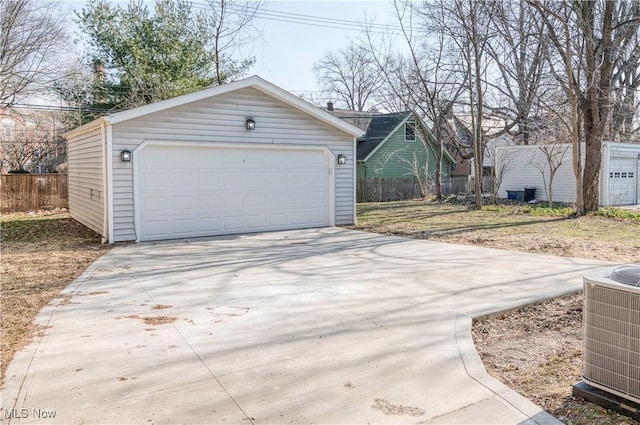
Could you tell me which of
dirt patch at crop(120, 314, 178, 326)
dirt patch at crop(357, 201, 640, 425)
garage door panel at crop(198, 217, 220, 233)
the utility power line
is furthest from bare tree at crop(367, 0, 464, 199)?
dirt patch at crop(120, 314, 178, 326)

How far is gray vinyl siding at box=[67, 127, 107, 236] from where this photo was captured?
33.1 ft

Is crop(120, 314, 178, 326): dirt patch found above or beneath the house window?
beneath

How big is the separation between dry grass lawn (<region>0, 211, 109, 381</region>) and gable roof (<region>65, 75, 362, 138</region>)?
249 centimetres

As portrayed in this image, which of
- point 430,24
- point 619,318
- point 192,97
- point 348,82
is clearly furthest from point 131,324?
point 348,82

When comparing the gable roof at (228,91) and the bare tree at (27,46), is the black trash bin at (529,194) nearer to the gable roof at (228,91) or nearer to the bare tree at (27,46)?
the gable roof at (228,91)

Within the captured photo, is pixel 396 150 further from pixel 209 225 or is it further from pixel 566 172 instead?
pixel 209 225

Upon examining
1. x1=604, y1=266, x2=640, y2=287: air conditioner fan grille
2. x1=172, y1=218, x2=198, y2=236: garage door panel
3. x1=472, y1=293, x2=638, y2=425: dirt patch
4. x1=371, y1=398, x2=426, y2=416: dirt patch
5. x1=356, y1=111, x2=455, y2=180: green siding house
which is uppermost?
x1=356, y1=111, x2=455, y2=180: green siding house

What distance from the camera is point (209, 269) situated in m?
6.97

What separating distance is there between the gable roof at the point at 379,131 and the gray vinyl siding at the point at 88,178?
43.4 feet

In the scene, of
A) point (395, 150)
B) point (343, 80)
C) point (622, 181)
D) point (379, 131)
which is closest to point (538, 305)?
point (622, 181)

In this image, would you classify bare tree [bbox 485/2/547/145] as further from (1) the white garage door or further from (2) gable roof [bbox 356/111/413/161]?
(1) the white garage door

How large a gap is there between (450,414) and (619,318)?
44.6 inches

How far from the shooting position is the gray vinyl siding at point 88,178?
10.1 m

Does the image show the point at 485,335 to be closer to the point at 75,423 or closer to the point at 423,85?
the point at 75,423
